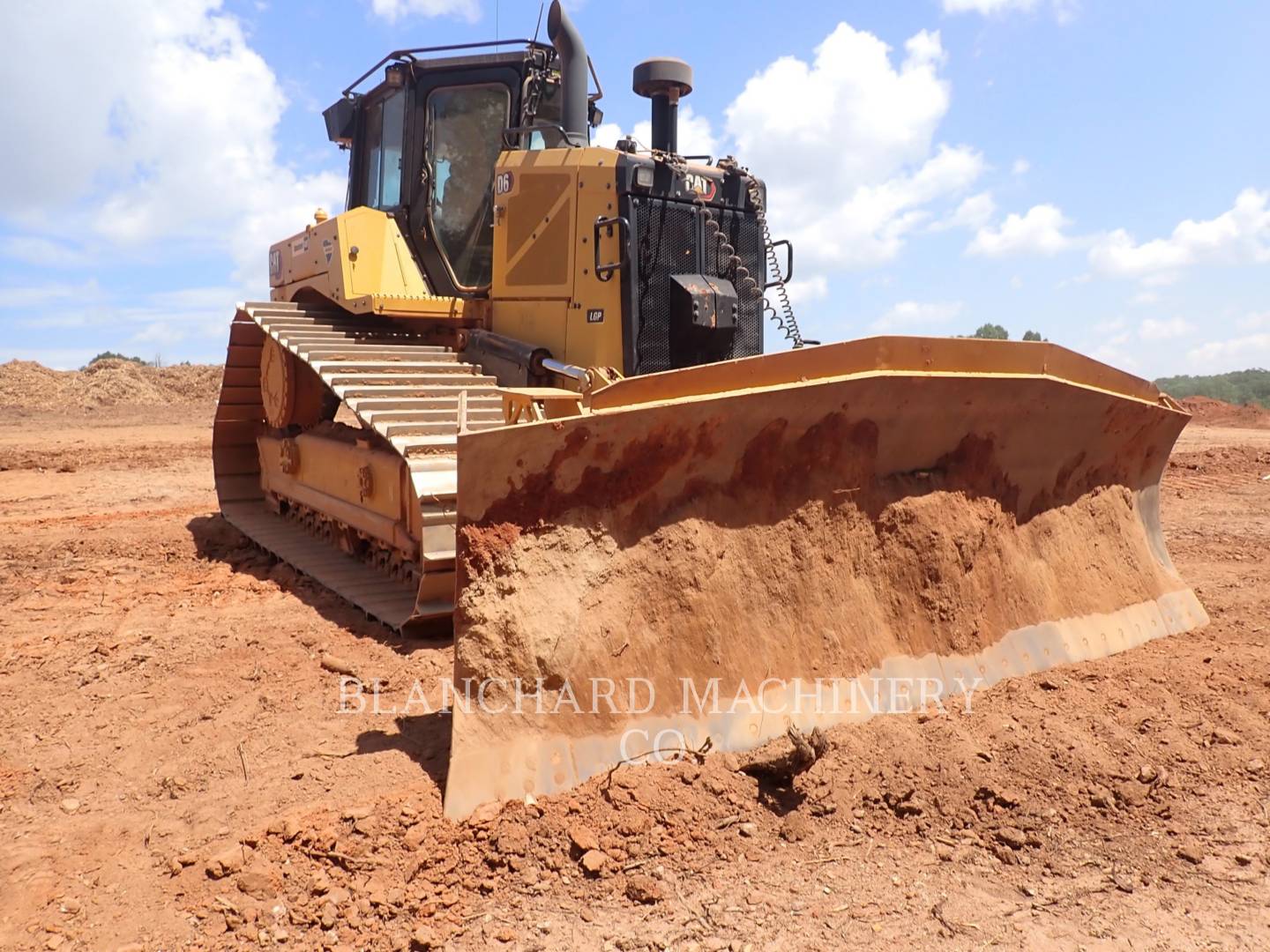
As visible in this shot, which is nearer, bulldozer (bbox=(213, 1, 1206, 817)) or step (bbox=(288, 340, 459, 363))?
bulldozer (bbox=(213, 1, 1206, 817))

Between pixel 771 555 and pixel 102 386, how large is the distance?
74.4 feet

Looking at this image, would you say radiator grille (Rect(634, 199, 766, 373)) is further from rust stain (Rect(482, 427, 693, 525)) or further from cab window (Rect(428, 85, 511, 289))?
rust stain (Rect(482, 427, 693, 525))

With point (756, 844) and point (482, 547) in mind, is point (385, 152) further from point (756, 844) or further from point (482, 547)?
point (756, 844)

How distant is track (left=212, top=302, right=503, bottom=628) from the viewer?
4035mm

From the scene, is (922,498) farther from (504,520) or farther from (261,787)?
(261,787)

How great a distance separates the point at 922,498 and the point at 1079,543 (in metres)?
0.98

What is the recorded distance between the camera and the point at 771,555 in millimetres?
3348

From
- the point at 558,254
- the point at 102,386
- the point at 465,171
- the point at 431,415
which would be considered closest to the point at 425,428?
the point at 431,415

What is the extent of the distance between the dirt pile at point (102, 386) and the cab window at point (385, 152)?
16.3 m

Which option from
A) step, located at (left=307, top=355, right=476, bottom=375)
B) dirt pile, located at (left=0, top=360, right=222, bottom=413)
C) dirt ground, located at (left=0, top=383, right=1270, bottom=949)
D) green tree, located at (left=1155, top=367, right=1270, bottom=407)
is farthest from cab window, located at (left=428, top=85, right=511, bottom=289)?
green tree, located at (left=1155, top=367, right=1270, bottom=407)

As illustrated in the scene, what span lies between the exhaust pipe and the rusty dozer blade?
2.95m

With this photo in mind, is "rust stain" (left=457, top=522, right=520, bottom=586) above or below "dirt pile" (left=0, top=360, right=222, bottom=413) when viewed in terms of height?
below

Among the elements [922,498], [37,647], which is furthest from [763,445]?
[37,647]

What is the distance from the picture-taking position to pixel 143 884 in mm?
Answer: 2395
